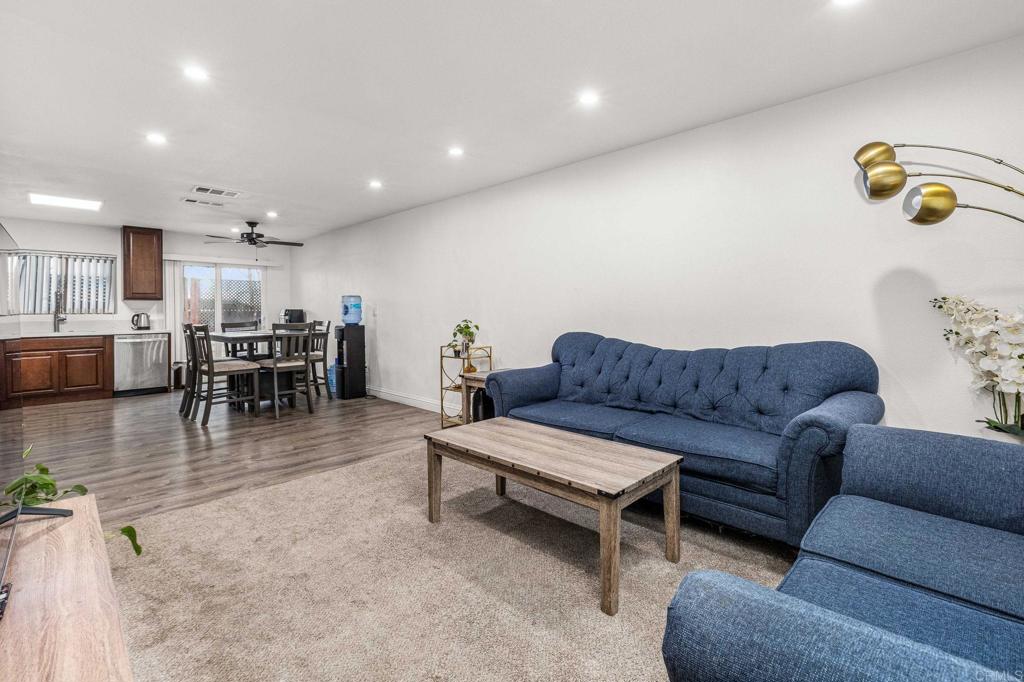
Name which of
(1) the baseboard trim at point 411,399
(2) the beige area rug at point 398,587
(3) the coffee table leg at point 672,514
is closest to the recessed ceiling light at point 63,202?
(1) the baseboard trim at point 411,399

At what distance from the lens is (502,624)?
1.76 metres

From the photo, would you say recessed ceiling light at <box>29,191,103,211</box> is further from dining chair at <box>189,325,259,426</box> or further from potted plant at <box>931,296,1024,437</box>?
potted plant at <box>931,296,1024,437</box>

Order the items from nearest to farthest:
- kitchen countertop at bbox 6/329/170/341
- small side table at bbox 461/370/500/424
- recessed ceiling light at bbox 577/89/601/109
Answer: recessed ceiling light at bbox 577/89/601/109 < small side table at bbox 461/370/500/424 < kitchen countertop at bbox 6/329/170/341

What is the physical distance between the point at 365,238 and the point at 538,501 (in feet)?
16.0

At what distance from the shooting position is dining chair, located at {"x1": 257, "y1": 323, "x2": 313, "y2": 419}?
207 inches

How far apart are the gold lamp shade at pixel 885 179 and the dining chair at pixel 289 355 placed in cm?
516

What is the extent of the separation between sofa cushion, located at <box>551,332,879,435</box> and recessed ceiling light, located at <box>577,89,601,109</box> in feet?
5.49

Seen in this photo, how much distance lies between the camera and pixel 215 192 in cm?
486

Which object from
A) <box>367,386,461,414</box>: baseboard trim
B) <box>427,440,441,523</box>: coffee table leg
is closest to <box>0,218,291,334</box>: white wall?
<box>367,386,461,414</box>: baseboard trim

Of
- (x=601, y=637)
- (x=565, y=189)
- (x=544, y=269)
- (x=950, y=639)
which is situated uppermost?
(x=565, y=189)

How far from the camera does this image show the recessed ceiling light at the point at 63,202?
496cm

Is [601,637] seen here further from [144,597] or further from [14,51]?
[14,51]

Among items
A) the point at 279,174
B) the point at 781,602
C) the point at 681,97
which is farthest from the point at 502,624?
the point at 279,174

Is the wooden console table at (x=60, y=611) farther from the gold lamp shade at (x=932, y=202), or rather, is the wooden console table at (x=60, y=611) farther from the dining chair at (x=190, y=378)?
the dining chair at (x=190, y=378)
